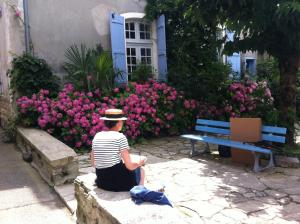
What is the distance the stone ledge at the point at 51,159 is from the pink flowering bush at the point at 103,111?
74 cm

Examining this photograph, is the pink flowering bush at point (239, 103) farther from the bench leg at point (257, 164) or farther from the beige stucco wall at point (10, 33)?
the beige stucco wall at point (10, 33)

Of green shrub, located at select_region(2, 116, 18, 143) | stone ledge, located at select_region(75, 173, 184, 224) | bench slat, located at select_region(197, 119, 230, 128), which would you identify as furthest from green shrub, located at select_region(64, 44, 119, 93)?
stone ledge, located at select_region(75, 173, 184, 224)

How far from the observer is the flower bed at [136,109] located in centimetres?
796

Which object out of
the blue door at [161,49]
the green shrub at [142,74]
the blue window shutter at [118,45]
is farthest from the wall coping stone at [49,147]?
the blue door at [161,49]

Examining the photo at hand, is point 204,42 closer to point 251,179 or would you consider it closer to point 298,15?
point 298,15

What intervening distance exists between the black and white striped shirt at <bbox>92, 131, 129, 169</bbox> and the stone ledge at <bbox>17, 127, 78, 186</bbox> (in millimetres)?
1980

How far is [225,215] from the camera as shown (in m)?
4.19

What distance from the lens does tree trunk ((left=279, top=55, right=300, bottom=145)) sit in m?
7.21

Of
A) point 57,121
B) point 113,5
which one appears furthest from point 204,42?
point 57,121

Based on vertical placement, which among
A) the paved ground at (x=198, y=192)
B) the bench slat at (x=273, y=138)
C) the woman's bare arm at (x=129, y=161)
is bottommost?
the paved ground at (x=198, y=192)

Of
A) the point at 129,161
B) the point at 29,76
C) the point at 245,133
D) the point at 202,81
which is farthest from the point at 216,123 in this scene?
the point at 29,76

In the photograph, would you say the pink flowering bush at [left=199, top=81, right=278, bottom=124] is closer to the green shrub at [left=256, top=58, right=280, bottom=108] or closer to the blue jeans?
the green shrub at [left=256, top=58, right=280, bottom=108]

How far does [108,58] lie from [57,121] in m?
2.09

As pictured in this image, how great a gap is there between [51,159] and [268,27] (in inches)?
169
